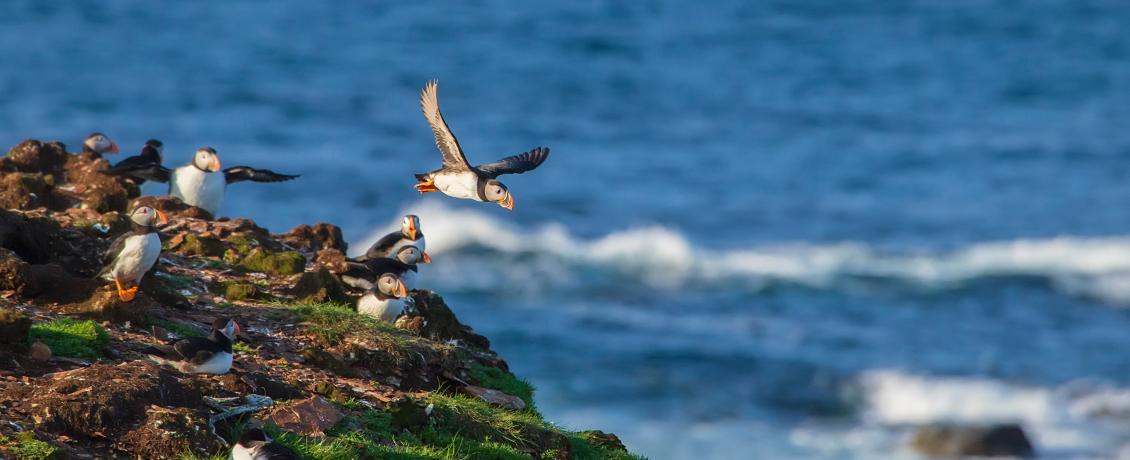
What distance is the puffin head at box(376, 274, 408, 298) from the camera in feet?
36.3

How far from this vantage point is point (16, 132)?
107 feet

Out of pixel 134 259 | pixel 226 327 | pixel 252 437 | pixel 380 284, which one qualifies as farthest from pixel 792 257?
pixel 252 437

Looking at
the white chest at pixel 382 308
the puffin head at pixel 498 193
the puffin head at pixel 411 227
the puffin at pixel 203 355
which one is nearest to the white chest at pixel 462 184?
the puffin head at pixel 498 193

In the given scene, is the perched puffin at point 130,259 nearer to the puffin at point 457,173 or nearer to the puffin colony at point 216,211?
the puffin colony at point 216,211

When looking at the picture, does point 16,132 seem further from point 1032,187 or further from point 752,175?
point 1032,187

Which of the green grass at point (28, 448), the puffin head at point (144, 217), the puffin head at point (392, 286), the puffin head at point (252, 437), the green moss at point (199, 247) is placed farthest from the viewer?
the green moss at point (199, 247)

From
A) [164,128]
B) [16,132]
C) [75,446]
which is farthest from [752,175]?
[75,446]

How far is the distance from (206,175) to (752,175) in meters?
19.2

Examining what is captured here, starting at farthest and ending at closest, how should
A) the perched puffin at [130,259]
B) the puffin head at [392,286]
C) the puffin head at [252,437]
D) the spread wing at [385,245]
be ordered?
the spread wing at [385,245]
the puffin head at [392,286]
the perched puffin at [130,259]
the puffin head at [252,437]

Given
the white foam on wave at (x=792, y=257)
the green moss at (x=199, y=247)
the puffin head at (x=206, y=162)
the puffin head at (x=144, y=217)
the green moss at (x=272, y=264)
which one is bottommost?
the puffin head at (x=144, y=217)

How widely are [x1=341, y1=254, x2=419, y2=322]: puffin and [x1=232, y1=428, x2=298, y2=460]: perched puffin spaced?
3.13 m

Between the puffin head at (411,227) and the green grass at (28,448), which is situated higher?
the puffin head at (411,227)

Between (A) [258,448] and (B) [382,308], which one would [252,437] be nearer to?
(A) [258,448]

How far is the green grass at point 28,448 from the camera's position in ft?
25.3
